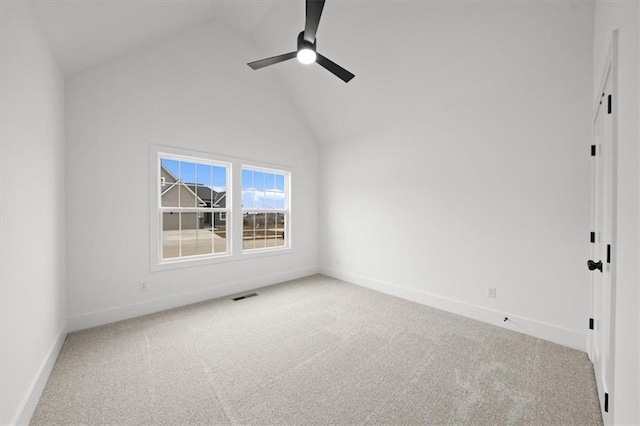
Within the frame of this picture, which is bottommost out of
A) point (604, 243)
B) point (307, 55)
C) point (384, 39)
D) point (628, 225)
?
point (604, 243)

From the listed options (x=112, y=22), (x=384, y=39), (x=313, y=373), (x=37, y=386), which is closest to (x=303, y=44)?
(x=384, y=39)

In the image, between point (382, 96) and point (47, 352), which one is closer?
point (47, 352)

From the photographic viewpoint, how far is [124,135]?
3.05m

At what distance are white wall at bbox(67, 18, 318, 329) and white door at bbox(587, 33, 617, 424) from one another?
152 inches

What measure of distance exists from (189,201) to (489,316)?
411 centimetres

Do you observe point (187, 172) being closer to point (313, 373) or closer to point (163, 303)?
point (163, 303)

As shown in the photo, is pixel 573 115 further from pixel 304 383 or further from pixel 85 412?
pixel 85 412

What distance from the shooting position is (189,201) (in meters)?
3.68

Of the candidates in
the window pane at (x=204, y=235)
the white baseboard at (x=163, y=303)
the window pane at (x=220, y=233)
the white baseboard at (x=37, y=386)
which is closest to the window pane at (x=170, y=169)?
the window pane at (x=204, y=235)

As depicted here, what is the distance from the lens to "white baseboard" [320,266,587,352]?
2531 mm

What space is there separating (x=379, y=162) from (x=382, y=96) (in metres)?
0.99

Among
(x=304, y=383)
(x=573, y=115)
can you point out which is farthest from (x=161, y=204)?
(x=573, y=115)

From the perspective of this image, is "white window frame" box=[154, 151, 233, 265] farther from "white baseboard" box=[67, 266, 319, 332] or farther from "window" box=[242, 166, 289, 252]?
"white baseboard" box=[67, 266, 319, 332]

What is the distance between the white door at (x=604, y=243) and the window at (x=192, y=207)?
3.97 metres
